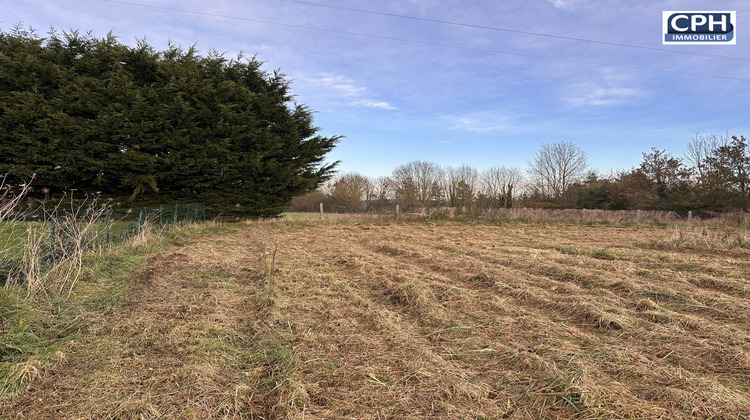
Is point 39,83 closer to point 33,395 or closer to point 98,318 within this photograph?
point 98,318

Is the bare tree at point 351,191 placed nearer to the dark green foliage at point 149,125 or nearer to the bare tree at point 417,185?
the bare tree at point 417,185

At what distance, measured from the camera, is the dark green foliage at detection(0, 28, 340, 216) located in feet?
45.0

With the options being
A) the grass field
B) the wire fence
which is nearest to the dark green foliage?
the wire fence

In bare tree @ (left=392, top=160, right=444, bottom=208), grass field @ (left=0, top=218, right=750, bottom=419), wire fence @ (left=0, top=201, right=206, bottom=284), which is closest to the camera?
grass field @ (left=0, top=218, right=750, bottom=419)

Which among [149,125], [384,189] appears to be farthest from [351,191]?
[149,125]

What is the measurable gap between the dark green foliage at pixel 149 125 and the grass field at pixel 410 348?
1051 cm

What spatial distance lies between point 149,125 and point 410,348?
50.4 ft

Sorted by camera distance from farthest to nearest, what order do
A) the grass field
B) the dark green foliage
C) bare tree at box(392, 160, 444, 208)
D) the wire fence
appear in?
1. bare tree at box(392, 160, 444, 208)
2. the dark green foliage
3. the wire fence
4. the grass field

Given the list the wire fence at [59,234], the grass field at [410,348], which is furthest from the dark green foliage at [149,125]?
the grass field at [410,348]

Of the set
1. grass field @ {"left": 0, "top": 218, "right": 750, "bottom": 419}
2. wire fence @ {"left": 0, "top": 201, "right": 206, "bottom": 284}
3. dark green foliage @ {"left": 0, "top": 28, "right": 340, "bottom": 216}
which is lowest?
grass field @ {"left": 0, "top": 218, "right": 750, "bottom": 419}

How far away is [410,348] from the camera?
3.07 metres

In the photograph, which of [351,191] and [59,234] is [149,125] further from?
[351,191]

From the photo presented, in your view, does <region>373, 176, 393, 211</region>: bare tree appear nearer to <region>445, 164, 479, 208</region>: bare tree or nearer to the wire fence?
<region>445, 164, 479, 208</region>: bare tree

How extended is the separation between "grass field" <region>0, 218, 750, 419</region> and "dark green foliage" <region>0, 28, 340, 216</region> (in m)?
10.5
